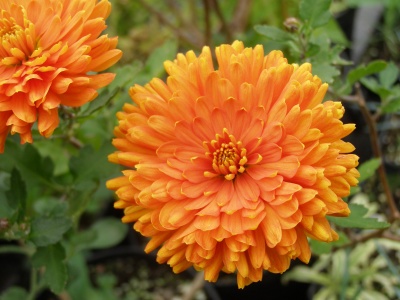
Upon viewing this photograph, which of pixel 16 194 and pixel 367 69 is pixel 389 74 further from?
pixel 16 194

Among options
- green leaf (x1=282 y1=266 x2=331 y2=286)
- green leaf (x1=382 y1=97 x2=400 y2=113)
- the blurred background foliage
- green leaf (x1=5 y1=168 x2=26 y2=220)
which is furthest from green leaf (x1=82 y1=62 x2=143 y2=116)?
green leaf (x1=282 y1=266 x2=331 y2=286)

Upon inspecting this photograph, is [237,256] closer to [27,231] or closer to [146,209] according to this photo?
[146,209]

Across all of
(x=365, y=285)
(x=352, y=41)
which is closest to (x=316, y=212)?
(x=365, y=285)

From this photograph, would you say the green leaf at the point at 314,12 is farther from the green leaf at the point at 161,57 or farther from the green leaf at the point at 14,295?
the green leaf at the point at 14,295

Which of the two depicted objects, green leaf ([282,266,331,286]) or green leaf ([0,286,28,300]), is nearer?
green leaf ([0,286,28,300])

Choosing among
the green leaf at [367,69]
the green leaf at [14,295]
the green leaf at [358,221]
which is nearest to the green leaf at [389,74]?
the green leaf at [367,69]

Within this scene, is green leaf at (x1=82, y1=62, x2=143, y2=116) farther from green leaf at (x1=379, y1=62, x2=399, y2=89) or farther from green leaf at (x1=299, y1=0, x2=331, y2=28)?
green leaf at (x1=379, y1=62, x2=399, y2=89)

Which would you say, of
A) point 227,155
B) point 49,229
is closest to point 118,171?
point 49,229
